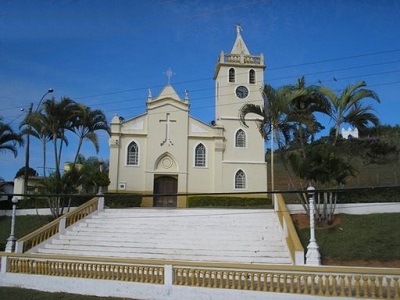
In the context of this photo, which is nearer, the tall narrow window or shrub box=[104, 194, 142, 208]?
shrub box=[104, 194, 142, 208]

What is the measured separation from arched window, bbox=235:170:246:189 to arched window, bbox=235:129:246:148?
191 cm

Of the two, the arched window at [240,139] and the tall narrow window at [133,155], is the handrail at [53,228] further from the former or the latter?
the arched window at [240,139]

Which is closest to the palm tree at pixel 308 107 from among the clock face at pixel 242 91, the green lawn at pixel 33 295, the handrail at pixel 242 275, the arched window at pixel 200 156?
the handrail at pixel 242 275

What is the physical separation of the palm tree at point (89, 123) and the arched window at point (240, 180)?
9530 millimetres

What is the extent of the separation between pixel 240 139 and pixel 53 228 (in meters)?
16.0

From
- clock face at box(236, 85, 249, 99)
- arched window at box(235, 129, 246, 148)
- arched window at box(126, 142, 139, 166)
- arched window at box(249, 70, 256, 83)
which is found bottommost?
arched window at box(126, 142, 139, 166)

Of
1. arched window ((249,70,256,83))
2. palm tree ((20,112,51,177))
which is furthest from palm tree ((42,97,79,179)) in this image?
arched window ((249,70,256,83))

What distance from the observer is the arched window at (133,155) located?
27.6 meters

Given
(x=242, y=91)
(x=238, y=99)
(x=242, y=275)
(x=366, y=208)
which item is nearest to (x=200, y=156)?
(x=238, y=99)

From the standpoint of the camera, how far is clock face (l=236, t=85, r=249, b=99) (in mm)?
30198

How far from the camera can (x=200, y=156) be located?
28.4m

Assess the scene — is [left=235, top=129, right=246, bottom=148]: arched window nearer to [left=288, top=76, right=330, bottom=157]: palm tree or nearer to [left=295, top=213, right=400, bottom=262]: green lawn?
[left=288, top=76, right=330, bottom=157]: palm tree

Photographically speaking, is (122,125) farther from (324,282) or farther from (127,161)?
(324,282)

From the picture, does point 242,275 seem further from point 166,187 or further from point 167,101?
point 167,101
